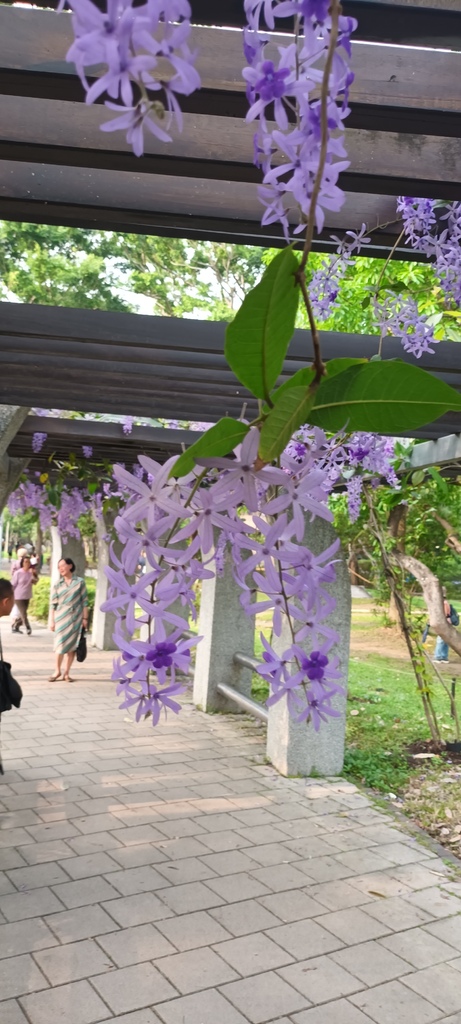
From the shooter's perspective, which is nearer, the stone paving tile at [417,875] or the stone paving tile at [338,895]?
the stone paving tile at [338,895]

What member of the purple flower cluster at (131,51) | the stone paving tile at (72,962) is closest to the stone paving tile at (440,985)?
the stone paving tile at (72,962)

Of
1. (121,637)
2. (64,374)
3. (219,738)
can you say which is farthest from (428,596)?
(121,637)

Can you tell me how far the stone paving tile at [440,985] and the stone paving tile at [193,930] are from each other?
2.28 ft

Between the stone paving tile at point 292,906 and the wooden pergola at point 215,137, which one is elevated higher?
the wooden pergola at point 215,137

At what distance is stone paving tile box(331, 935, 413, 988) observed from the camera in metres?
3.16

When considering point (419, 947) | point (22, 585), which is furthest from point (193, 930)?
point (22, 585)

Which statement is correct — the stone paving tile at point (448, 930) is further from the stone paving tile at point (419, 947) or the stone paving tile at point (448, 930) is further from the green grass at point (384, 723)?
the green grass at point (384, 723)

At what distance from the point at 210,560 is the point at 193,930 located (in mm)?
3228

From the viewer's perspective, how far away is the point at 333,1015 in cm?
287

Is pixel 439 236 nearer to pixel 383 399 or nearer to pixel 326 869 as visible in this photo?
pixel 383 399

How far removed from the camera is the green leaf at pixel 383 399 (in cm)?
56

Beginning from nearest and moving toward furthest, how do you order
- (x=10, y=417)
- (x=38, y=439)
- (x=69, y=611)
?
(x=10, y=417) < (x=38, y=439) < (x=69, y=611)

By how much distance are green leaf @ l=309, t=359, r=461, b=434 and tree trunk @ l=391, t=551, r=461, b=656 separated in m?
6.88

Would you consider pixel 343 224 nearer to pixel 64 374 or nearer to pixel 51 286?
pixel 64 374
